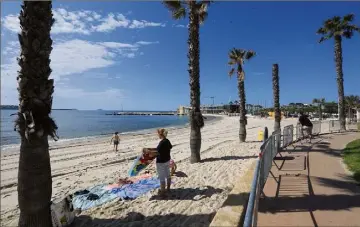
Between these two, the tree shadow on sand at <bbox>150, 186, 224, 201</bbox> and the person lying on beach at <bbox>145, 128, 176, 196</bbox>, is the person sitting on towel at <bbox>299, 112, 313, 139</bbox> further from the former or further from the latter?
the person lying on beach at <bbox>145, 128, 176, 196</bbox>

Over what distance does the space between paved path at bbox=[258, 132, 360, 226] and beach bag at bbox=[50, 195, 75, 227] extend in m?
3.71

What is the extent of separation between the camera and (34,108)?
5.32m

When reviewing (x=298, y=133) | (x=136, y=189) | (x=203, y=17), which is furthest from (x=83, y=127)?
(x=136, y=189)

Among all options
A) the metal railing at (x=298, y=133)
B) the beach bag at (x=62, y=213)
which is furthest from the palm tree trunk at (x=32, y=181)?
the metal railing at (x=298, y=133)

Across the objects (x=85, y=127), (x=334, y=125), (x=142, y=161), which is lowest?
(x=85, y=127)

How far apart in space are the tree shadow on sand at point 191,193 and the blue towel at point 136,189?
696 mm

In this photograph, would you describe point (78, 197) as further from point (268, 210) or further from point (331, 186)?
point (331, 186)

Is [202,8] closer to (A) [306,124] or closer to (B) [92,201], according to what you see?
(A) [306,124]

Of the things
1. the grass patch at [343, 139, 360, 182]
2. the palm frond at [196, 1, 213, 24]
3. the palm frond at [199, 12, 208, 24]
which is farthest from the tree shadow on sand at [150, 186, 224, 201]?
the palm frond at [199, 12, 208, 24]

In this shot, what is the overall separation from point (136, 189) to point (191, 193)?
65.9 inches

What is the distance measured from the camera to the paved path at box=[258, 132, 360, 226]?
535 centimetres

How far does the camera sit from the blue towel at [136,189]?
27.3 feet

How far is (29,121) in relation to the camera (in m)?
5.27

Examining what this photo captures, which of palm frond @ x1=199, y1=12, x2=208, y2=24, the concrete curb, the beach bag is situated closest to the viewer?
the concrete curb
